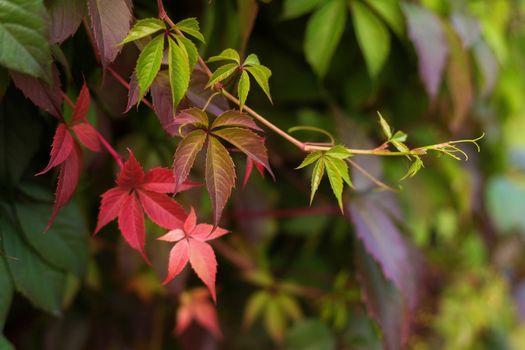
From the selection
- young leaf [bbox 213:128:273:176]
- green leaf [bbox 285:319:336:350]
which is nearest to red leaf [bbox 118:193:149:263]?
young leaf [bbox 213:128:273:176]

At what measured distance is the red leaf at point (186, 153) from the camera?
487 millimetres

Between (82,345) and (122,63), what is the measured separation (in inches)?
18.4

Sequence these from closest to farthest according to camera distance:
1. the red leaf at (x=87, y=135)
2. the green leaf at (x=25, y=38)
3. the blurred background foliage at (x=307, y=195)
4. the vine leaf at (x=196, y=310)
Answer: the green leaf at (x=25, y=38) < the red leaf at (x=87, y=135) < the blurred background foliage at (x=307, y=195) < the vine leaf at (x=196, y=310)

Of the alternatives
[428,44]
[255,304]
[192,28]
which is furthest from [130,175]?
[255,304]

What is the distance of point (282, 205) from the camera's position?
1.13m

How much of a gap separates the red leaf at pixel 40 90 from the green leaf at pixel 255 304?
64 centimetres

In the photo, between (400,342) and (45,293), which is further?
(400,342)

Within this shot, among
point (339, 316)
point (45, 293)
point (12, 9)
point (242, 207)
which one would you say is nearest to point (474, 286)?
point (339, 316)

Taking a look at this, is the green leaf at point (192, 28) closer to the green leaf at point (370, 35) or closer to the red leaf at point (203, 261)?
the red leaf at point (203, 261)

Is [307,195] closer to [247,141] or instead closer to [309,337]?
[309,337]

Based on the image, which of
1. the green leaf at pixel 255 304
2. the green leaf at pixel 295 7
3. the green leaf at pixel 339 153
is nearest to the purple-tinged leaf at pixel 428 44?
the green leaf at pixel 295 7

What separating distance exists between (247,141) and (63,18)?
189 millimetres

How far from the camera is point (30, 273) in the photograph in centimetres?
68

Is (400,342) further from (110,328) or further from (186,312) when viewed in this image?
(110,328)
